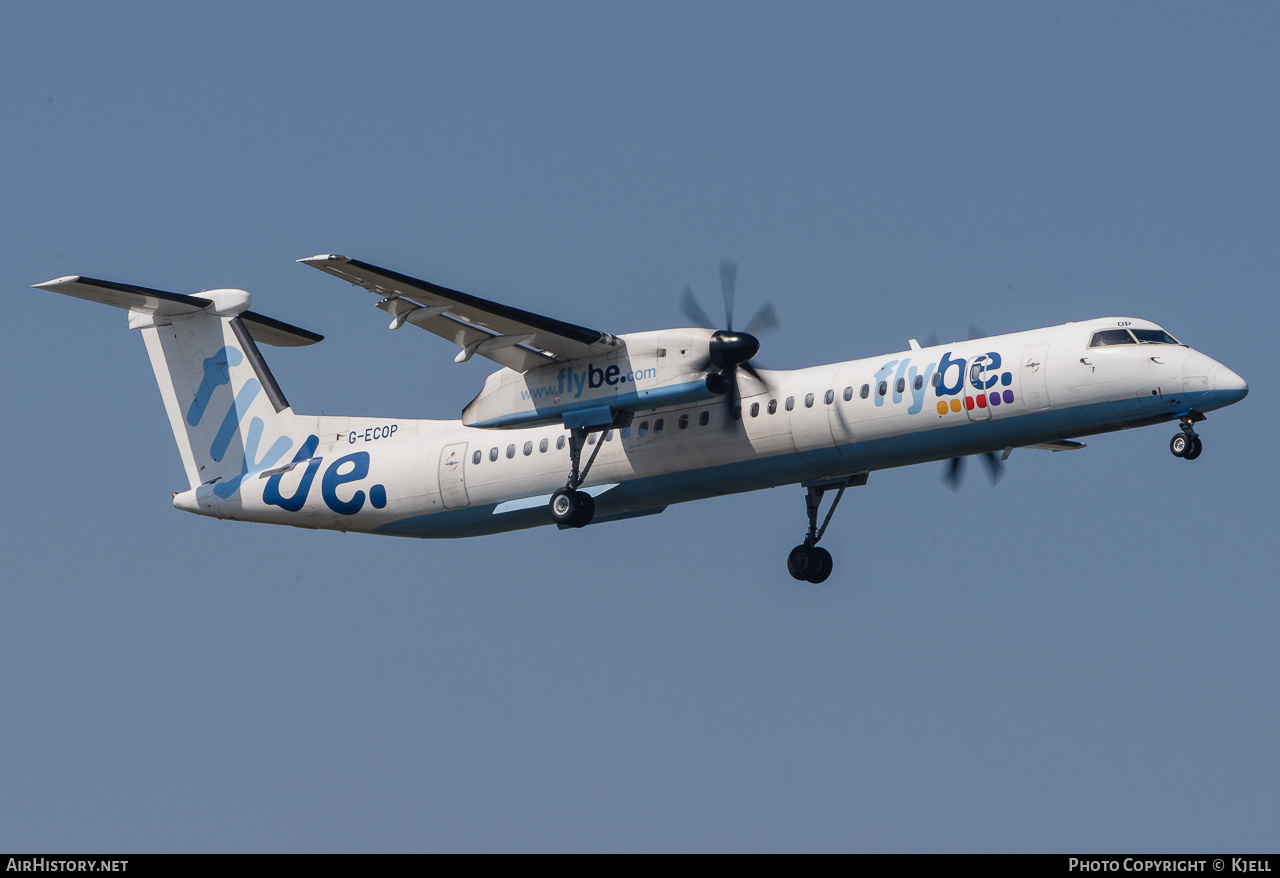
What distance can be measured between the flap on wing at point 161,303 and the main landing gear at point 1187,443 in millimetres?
14852

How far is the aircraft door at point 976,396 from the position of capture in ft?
69.4

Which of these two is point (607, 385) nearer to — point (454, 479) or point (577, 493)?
point (577, 493)

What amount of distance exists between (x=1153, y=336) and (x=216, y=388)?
14.7 meters

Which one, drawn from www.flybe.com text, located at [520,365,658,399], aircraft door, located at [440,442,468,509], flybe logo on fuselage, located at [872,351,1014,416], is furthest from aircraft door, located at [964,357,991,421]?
aircraft door, located at [440,442,468,509]

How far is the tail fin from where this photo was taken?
87.8 ft

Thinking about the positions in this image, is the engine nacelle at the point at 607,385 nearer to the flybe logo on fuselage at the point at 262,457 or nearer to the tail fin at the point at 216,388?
the flybe logo on fuselage at the point at 262,457

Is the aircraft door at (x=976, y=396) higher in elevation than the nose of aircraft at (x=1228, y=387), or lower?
higher

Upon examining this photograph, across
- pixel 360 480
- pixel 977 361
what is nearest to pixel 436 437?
pixel 360 480

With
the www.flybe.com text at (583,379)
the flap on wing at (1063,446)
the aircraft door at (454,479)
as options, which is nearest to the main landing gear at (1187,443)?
the flap on wing at (1063,446)

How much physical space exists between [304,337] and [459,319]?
22.0 ft

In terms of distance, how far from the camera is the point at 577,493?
23359 millimetres

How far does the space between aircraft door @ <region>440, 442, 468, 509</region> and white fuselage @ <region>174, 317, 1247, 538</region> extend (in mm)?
23

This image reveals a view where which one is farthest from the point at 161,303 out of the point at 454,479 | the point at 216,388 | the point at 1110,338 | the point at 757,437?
the point at 1110,338

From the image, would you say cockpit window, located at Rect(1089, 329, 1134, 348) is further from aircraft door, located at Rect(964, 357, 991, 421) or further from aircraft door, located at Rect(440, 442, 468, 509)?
aircraft door, located at Rect(440, 442, 468, 509)
